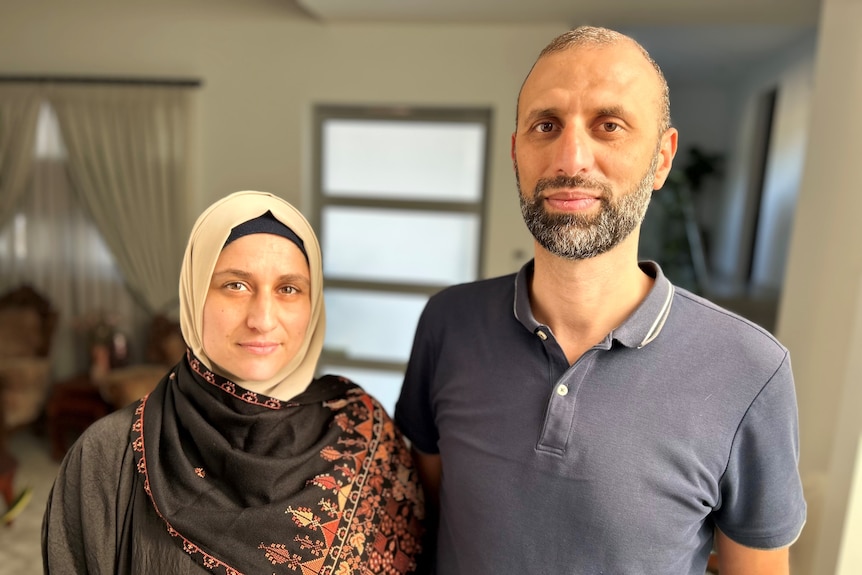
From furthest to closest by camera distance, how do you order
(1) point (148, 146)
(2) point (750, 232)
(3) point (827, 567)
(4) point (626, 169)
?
(2) point (750, 232) → (1) point (148, 146) → (3) point (827, 567) → (4) point (626, 169)

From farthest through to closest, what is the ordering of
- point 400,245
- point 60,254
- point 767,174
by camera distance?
point 767,174
point 60,254
point 400,245

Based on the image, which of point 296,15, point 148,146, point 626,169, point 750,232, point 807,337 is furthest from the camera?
point 750,232

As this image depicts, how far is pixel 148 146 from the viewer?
4082mm

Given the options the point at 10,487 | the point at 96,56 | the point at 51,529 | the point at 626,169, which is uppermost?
the point at 96,56

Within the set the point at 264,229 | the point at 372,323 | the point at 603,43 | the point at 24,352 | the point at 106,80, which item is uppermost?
the point at 106,80

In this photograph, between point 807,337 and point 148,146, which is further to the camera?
point 148,146

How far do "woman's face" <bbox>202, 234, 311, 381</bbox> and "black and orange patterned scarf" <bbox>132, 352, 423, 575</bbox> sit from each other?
6 centimetres

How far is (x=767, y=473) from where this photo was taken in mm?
910

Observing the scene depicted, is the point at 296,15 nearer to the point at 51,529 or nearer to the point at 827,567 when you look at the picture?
the point at 51,529

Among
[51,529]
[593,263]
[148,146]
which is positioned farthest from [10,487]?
[593,263]

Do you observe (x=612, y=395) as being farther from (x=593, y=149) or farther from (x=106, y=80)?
(x=106, y=80)

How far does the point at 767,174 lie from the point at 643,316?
5.94m

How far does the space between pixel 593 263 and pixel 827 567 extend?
1571 millimetres

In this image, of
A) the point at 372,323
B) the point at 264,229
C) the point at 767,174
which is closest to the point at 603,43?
the point at 264,229
